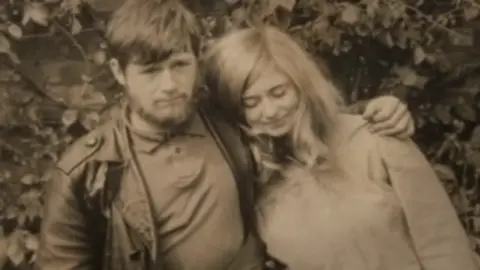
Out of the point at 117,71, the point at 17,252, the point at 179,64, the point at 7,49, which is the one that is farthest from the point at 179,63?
the point at 17,252

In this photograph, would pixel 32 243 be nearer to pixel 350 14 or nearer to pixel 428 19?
pixel 350 14

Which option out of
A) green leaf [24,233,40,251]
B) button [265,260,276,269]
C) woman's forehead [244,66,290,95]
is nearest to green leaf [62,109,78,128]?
green leaf [24,233,40,251]

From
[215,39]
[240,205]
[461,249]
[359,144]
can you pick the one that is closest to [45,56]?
[215,39]

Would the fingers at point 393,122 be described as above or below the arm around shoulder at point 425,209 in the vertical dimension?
above

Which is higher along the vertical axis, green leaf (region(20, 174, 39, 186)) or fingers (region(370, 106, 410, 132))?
fingers (region(370, 106, 410, 132))

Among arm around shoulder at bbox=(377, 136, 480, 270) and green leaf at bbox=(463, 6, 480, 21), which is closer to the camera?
arm around shoulder at bbox=(377, 136, 480, 270)

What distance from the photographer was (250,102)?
155 centimetres

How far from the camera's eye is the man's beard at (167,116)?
1.53 m

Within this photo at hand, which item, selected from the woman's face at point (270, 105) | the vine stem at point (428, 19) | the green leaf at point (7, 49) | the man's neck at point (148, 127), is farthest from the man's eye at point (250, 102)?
the green leaf at point (7, 49)

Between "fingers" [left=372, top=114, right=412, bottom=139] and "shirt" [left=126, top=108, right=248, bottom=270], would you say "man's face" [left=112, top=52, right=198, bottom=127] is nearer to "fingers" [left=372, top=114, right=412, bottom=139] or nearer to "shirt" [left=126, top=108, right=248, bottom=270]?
"shirt" [left=126, top=108, right=248, bottom=270]

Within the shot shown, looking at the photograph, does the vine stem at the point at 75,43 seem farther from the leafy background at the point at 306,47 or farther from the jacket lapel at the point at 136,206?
the jacket lapel at the point at 136,206

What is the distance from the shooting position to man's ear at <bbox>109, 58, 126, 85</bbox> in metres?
1.55

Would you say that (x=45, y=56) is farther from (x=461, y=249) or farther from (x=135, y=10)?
(x=461, y=249)

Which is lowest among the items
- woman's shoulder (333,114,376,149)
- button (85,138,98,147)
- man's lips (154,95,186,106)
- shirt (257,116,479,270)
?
shirt (257,116,479,270)
